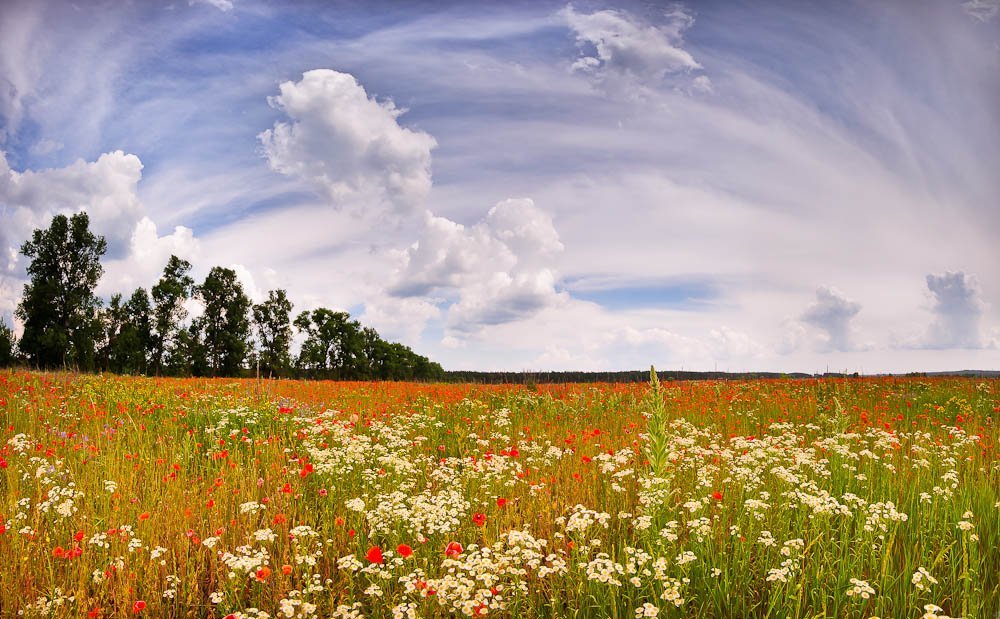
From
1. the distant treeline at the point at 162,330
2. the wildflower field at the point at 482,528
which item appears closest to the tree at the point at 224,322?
the distant treeline at the point at 162,330

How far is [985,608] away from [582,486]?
9.75ft

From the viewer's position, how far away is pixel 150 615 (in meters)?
3.65

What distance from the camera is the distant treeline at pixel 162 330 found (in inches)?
1459

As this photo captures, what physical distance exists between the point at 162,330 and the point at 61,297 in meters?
7.76

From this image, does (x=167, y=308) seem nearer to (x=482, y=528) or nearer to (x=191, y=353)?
(x=191, y=353)

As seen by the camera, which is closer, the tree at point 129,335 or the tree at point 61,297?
the tree at point 61,297

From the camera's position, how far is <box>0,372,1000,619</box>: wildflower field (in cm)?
345

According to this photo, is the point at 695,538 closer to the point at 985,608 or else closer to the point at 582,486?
the point at 582,486

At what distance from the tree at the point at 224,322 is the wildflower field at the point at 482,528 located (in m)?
42.4

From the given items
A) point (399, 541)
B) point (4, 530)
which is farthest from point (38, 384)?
point (399, 541)

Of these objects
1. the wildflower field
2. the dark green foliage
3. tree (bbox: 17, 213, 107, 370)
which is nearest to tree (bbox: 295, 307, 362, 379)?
the dark green foliage

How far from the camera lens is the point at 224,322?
48406mm

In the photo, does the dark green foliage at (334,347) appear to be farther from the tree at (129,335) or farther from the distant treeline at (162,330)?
the tree at (129,335)

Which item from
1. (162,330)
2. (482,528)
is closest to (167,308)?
(162,330)
